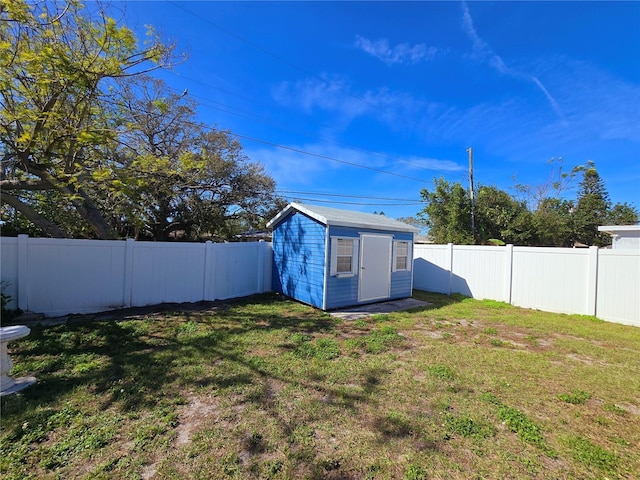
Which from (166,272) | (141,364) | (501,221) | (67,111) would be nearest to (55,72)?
(67,111)

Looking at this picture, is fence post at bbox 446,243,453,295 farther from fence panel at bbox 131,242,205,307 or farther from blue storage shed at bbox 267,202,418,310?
fence panel at bbox 131,242,205,307

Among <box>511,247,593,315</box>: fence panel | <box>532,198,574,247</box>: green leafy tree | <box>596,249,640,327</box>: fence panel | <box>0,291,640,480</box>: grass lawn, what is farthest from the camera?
<box>532,198,574,247</box>: green leafy tree

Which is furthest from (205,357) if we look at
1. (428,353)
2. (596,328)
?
(596,328)

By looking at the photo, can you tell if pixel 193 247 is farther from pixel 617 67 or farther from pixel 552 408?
pixel 617 67

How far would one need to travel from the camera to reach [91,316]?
18.7 ft

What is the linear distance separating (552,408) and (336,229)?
5.12m

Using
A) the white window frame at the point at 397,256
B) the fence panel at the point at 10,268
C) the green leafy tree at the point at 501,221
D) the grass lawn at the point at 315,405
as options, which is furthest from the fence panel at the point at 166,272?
the green leafy tree at the point at 501,221

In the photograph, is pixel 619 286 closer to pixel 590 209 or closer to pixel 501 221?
pixel 501 221

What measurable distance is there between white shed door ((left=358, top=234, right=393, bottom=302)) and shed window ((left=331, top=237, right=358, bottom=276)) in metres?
0.25

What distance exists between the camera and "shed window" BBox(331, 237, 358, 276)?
7.17 m

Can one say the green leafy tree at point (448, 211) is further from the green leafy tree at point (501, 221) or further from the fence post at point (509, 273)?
the fence post at point (509, 273)

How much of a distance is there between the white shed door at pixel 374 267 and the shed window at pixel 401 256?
289 millimetres

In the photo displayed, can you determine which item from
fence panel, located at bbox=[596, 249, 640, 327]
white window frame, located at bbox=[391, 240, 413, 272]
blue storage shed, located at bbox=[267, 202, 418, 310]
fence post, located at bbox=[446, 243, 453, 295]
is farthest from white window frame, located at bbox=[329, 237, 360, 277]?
fence panel, located at bbox=[596, 249, 640, 327]

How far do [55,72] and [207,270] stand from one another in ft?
16.2
